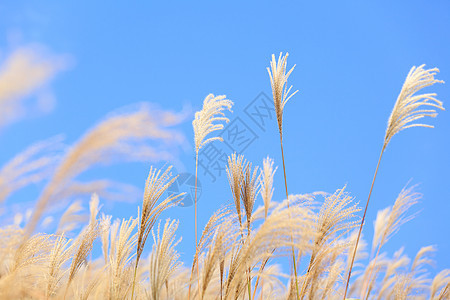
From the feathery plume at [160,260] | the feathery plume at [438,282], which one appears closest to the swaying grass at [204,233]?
the feathery plume at [160,260]

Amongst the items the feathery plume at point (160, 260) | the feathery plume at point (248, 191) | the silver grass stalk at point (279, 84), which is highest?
the silver grass stalk at point (279, 84)

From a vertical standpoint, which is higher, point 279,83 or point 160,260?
point 279,83

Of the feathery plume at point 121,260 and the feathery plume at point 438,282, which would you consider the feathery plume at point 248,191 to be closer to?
the feathery plume at point 121,260

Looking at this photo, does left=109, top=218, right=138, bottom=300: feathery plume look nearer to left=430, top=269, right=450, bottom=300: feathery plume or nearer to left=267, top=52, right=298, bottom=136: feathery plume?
left=267, top=52, right=298, bottom=136: feathery plume

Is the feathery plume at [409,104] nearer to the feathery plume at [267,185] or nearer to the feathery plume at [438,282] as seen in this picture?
the feathery plume at [267,185]

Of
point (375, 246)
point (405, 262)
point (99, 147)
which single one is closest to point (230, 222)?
point (99, 147)

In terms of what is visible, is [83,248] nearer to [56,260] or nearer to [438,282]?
[56,260]

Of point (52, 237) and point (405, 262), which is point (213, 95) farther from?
point (405, 262)

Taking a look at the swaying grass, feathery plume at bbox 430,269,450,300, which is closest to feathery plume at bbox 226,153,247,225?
the swaying grass

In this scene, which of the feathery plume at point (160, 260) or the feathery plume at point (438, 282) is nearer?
the feathery plume at point (160, 260)

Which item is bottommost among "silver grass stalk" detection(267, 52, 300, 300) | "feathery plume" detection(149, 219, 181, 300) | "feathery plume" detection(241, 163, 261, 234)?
"feathery plume" detection(149, 219, 181, 300)

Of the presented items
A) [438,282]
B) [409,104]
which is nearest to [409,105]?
[409,104]

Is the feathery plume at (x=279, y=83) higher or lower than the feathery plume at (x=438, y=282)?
higher

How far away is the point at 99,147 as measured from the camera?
4.59ft
